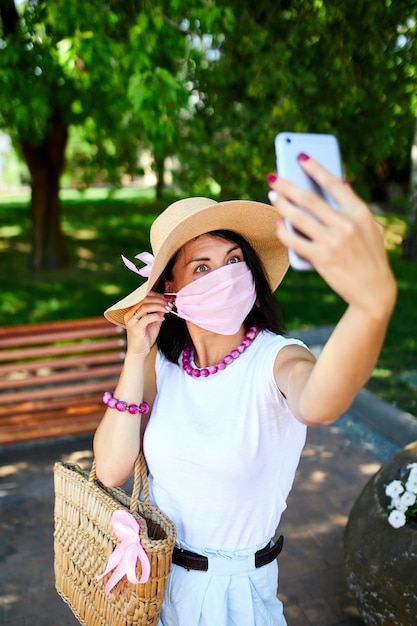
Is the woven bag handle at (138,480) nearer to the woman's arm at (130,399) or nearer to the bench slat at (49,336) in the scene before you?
the woman's arm at (130,399)

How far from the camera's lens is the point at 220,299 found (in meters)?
1.70

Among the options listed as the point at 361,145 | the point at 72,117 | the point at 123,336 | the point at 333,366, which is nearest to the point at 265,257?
the point at 333,366

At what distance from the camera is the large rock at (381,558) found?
2541mm

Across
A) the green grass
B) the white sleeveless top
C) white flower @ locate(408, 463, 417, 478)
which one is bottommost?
the green grass

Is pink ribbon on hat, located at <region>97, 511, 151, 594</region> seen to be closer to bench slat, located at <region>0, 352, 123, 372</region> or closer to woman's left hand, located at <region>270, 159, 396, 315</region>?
woman's left hand, located at <region>270, 159, 396, 315</region>

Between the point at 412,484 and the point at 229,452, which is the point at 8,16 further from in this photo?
the point at 229,452

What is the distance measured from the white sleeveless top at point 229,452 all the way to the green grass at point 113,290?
13.3 ft

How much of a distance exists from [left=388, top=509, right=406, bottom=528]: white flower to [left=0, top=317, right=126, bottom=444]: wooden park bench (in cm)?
284

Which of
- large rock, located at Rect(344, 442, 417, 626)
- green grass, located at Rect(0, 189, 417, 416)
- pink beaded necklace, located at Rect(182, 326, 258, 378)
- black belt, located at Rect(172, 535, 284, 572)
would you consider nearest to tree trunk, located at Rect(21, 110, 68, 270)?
green grass, located at Rect(0, 189, 417, 416)

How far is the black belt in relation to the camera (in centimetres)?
168

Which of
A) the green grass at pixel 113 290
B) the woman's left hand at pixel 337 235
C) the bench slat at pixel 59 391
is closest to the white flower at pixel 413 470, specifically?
the woman's left hand at pixel 337 235

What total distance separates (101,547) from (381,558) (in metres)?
1.53

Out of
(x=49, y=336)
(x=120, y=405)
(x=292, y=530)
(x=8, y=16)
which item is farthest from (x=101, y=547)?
(x=8, y=16)

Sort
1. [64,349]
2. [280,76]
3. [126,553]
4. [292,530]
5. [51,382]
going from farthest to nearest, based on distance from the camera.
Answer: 1. [280,76]
2. [64,349]
3. [51,382]
4. [292,530]
5. [126,553]
